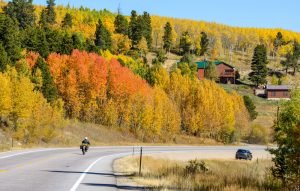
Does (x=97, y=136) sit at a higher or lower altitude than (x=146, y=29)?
lower

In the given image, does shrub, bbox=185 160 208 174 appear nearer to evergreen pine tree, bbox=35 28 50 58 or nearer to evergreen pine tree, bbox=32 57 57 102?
evergreen pine tree, bbox=32 57 57 102

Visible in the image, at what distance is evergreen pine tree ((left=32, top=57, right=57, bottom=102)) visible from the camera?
6425 cm

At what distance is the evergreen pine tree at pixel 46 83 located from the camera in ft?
211

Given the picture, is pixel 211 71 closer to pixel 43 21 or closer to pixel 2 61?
pixel 43 21

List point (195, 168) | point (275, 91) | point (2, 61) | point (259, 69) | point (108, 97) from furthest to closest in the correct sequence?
1. point (259, 69)
2. point (275, 91)
3. point (108, 97)
4. point (2, 61)
5. point (195, 168)

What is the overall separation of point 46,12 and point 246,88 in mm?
66118

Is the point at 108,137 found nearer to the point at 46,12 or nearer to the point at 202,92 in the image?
the point at 202,92

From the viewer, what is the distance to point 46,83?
6469cm

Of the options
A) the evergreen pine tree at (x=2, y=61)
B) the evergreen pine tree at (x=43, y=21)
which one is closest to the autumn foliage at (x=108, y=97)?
the evergreen pine tree at (x=2, y=61)

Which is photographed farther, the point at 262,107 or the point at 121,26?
the point at 121,26

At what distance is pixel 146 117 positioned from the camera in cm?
7362

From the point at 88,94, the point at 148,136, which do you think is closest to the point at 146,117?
the point at 148,136

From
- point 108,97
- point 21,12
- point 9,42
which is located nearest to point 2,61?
point 9,42

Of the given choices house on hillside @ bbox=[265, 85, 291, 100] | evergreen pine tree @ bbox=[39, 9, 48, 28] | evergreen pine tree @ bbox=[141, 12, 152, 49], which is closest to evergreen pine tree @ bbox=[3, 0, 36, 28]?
evergreen pine tree @ bbox=[39, 9, 48, 28]
